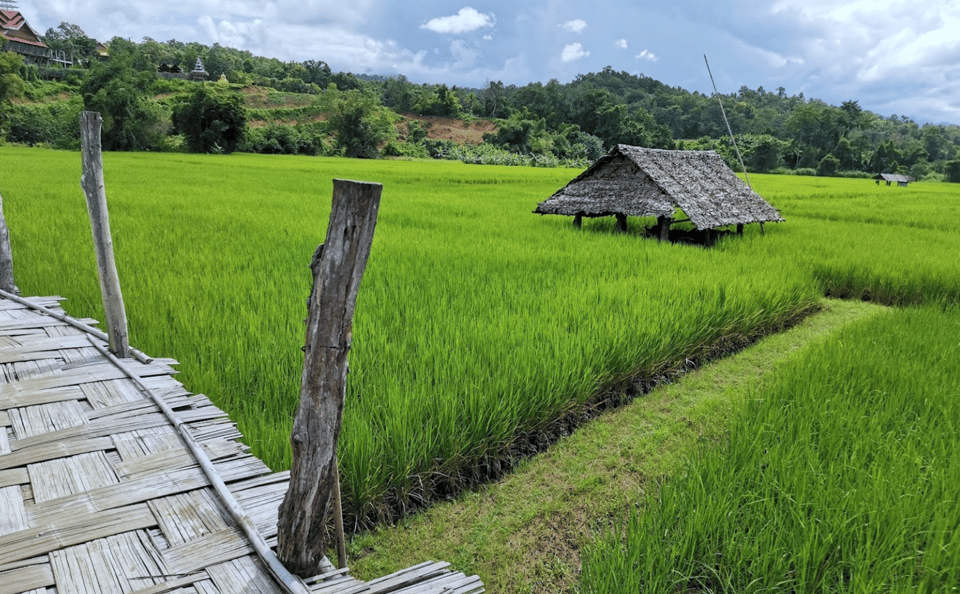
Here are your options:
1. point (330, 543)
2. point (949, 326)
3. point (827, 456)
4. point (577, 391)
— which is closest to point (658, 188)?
point (949, 326)

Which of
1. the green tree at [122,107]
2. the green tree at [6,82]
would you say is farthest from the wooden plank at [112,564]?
the green tree at [6,82]

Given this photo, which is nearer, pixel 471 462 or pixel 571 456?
pixel 471 462

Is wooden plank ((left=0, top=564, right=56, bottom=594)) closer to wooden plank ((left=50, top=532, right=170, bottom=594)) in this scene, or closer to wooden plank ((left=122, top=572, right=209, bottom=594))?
wooden plank ((left=50, top=532, right=170, bottom=594))

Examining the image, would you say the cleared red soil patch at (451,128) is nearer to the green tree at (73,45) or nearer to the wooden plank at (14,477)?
the green tree at (73,45)

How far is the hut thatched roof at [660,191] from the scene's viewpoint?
741cm

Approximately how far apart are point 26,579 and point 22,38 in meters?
68.2

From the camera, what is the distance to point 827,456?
2395 mm

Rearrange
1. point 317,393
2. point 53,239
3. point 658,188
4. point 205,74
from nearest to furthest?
point 317,393, point 53,239, point 658,188, point 205,74

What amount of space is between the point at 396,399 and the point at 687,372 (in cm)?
250

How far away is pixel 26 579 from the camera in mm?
1476

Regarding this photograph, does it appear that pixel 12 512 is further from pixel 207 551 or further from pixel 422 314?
pixel 422 314

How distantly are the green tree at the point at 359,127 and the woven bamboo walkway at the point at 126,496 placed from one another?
35641mm

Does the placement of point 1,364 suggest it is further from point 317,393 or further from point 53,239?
point 53,239

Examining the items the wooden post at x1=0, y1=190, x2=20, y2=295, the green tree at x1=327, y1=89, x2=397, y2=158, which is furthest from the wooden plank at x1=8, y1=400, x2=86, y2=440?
the green tree at x1=327, y1=89, x2=397, y2=158
